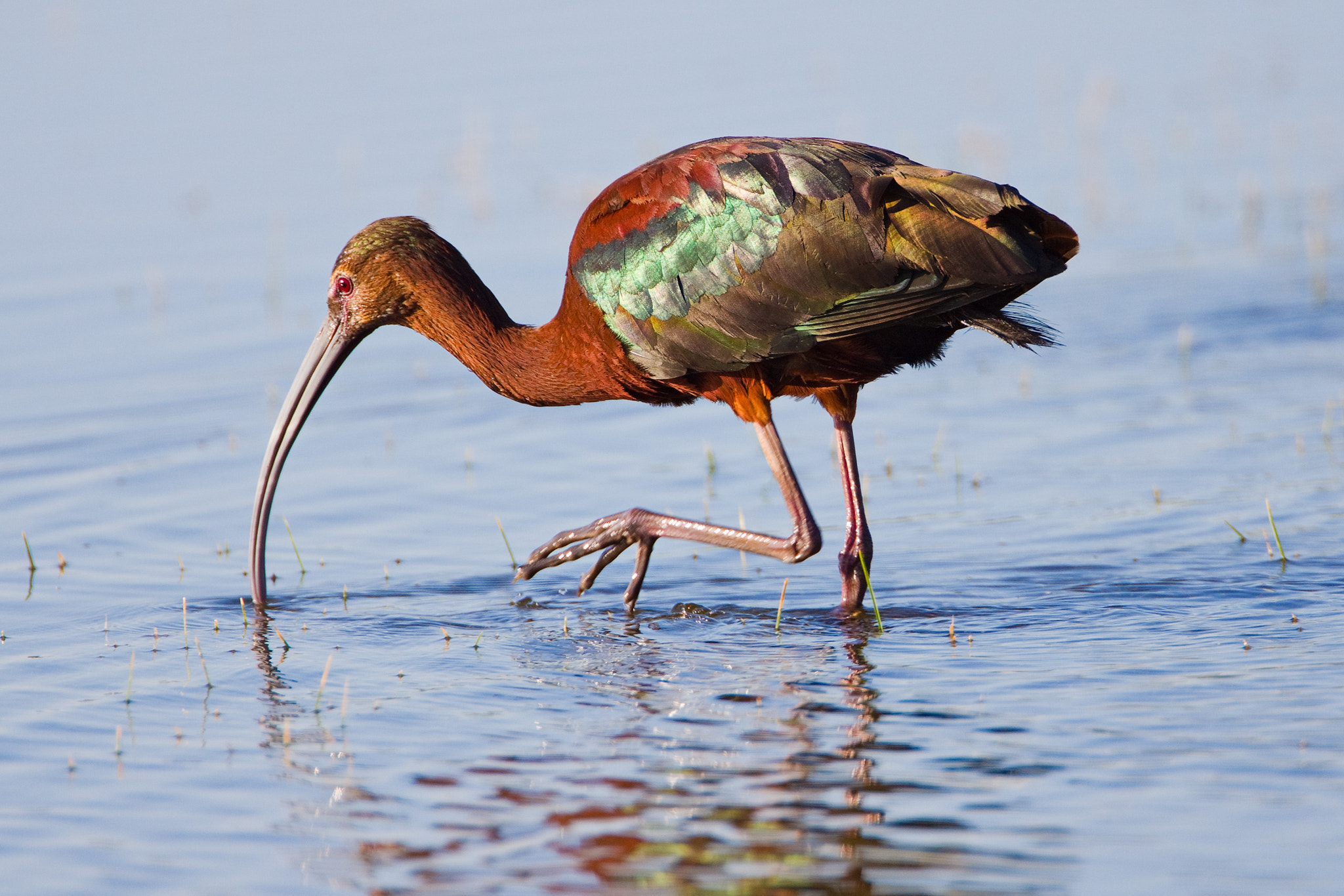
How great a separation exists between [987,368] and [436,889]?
7.40 meters

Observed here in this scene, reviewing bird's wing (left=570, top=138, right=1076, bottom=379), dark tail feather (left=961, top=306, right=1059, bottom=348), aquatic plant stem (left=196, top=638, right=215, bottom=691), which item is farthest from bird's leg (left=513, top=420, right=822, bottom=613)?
aquatic plant stem (left=196, top=638, right=215, bottom=691)

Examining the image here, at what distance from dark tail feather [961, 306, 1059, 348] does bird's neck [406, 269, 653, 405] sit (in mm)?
1279

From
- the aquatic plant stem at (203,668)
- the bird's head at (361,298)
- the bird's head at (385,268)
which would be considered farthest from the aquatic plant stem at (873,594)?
the aquatic plant stem at (203,668)

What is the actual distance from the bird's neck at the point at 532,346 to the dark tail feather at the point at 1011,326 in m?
1.28

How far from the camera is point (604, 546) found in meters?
6.75

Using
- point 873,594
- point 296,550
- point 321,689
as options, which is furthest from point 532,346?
point 321,689

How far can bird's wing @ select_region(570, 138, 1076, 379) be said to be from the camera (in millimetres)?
6012

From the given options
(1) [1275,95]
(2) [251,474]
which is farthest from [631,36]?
(2) [251,474]

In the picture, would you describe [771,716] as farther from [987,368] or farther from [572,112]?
[572,112]

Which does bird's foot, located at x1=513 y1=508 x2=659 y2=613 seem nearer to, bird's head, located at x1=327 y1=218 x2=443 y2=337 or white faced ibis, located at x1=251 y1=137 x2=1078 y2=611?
white faced ibis, located at x1=251 y1=137 x2=1078 y2=611

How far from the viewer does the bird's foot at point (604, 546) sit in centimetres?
669

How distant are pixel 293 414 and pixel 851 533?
2.39 metres

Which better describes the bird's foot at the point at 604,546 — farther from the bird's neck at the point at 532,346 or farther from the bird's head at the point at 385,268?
the bird's head at the point at 385,268

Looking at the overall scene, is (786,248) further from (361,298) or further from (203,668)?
(203,668)
